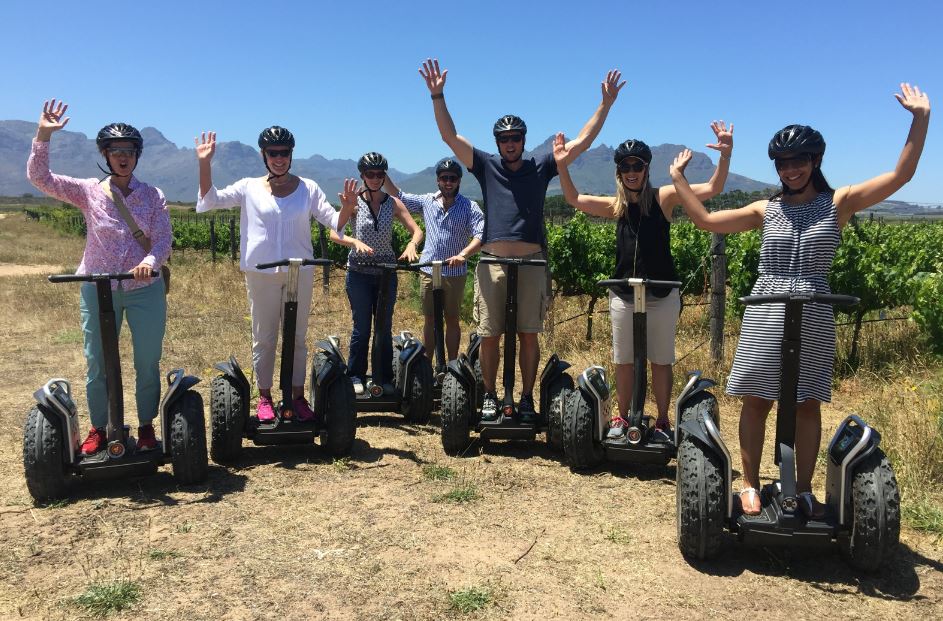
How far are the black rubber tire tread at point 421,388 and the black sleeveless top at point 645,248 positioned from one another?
5.97 ft

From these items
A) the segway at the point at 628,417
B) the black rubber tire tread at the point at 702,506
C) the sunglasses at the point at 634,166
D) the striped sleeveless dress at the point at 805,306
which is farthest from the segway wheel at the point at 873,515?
the sunglasses at the point at 634,166

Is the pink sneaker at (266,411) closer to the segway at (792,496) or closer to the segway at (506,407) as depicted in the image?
the segway at (506,407)

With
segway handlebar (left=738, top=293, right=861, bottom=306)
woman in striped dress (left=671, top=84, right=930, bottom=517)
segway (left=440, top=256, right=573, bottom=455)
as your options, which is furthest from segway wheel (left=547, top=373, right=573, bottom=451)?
segway handlebar (left=738, top=293, right=861, bottom=306)

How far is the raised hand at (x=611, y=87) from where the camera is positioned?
4.27 metres

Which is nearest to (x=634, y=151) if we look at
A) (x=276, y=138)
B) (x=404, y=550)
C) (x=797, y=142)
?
(x=797, y=142)

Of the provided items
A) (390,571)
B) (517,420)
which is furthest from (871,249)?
(390,571)

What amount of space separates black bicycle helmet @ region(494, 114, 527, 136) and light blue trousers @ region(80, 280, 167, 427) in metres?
2.21

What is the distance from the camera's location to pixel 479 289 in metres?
4.62

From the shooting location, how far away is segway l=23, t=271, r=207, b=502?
3.66 meters

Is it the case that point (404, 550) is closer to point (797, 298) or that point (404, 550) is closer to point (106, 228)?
point (797, 298)

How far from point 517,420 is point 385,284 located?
1.40 m

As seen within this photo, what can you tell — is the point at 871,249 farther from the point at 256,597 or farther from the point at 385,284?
the point at 256,597

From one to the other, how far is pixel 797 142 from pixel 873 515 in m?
1.59

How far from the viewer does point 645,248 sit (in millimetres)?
4027
